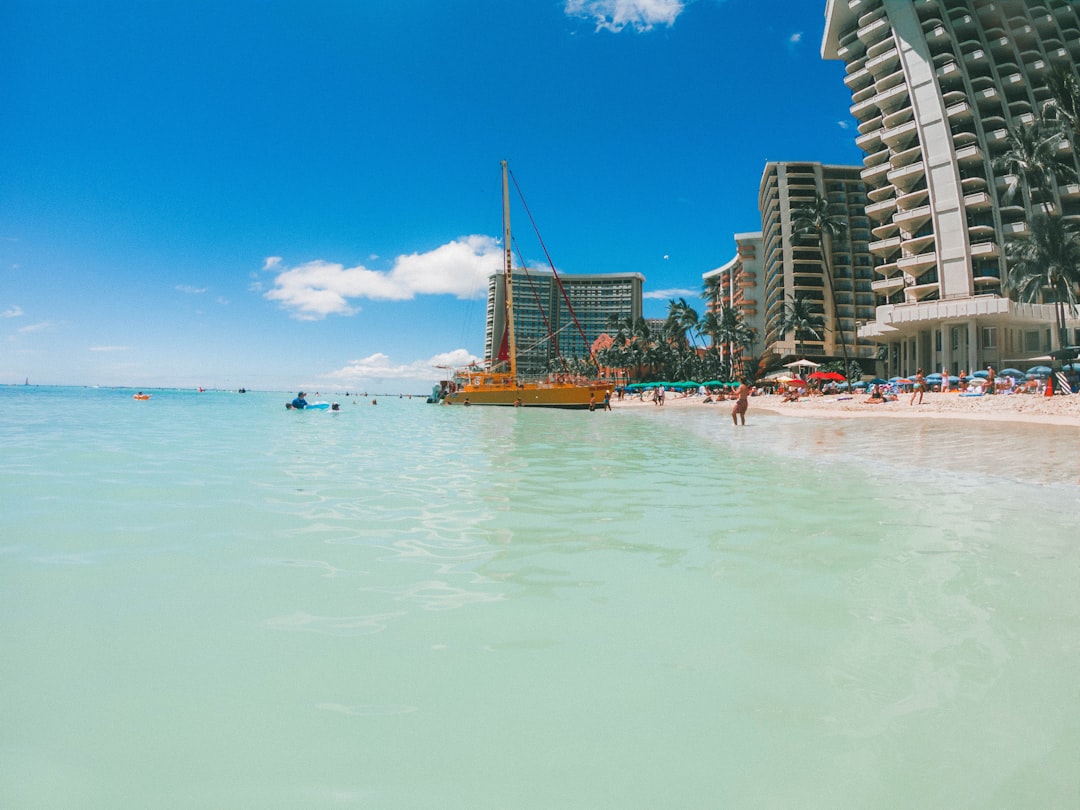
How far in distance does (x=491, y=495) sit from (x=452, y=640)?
5.23 meters

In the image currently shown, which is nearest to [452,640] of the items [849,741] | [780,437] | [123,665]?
[123,665]

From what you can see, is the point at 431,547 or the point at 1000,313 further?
the point at 1000,313

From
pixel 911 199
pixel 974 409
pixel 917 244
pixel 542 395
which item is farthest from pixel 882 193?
pixel 542 395

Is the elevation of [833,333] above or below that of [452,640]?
above

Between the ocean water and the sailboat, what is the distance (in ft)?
122

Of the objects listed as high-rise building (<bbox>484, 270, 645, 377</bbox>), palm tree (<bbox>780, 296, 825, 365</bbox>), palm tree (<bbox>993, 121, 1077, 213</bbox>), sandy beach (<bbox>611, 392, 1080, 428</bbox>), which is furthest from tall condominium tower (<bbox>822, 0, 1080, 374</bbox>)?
high-rise building (<bbox>484, 270, 645, 377</bbox>)

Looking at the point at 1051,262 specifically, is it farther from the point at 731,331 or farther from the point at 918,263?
the point at 731,331

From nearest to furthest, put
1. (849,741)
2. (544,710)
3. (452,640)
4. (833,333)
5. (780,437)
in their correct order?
(849,741) → (544,710) → (452,640) → (780,437) → (833,333)

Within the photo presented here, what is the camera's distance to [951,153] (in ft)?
192

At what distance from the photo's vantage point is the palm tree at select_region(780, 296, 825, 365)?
79.4 meters

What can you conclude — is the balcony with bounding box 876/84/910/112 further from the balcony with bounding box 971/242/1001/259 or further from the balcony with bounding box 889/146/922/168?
the balcony with bounding box 971/242/1001/259

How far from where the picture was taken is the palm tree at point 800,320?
79.4 metres

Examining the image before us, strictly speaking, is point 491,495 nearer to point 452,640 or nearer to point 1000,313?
point 452,640

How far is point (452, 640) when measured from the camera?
3.59 m
